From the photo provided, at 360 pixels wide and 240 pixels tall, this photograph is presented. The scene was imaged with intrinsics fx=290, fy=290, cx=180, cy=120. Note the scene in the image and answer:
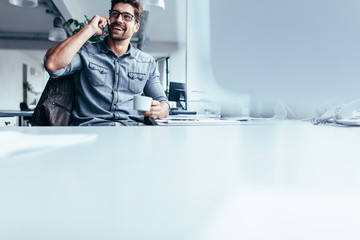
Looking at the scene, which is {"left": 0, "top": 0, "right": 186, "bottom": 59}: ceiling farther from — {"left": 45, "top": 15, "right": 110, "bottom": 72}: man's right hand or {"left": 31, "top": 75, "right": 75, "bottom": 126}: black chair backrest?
{"left": 31, "top": 75, "right": 75, "bottom": 126}: black chair backrest

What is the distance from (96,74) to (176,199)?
1.41 metres

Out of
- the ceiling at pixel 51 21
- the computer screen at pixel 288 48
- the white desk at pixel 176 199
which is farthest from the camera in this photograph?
the ceiling at pixel 51 21

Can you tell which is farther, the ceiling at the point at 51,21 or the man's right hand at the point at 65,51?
the ceiling at the point at 51,21

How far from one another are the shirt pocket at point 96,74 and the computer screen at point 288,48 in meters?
1.24

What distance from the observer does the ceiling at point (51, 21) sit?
4867 millimetres

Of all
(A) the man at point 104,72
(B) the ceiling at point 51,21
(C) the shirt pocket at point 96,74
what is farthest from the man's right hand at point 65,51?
(B) the ceiling at point 51,21

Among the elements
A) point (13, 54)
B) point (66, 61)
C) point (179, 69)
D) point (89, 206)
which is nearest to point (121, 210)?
point (89, 206)

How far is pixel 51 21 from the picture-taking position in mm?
5898

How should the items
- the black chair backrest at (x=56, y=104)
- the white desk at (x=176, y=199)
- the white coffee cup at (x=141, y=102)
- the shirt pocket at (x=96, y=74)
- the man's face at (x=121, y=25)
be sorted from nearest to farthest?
the white desk at (x=176, y=199)
the white coffee cup at (x=141, y=102)
the black chair backrest at (x=56, y=104)
the shirt pocket at (x=96, y=74)
the man's face at (x=121, y=25)

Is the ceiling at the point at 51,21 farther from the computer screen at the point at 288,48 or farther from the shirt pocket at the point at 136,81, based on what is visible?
the computer screen at the point at 288,48

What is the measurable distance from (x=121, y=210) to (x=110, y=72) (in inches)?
57.3

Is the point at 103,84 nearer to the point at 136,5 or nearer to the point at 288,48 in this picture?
the point at 136,5

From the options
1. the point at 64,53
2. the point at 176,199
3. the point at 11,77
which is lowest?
the point at 176,199

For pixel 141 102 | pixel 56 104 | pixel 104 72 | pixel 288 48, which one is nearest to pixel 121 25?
pixel 104 72
